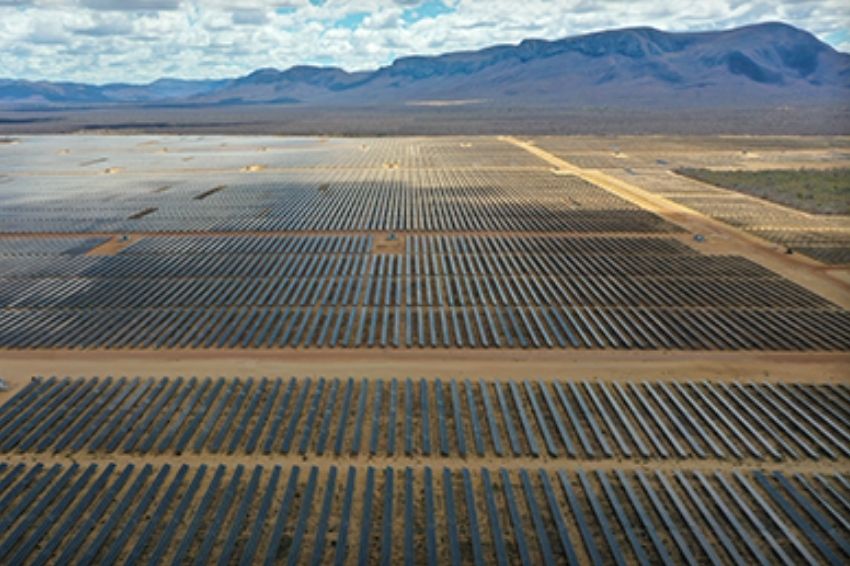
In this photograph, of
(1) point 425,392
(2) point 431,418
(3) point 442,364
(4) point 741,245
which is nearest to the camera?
(2) point 431,418

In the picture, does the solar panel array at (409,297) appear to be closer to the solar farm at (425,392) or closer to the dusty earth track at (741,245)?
the solar farm at (425,392)

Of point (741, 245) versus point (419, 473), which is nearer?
point (419, 473)

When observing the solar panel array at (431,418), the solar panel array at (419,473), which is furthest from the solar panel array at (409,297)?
the solar panel array at (419,473)

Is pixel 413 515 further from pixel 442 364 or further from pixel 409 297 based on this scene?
pixel 409 297

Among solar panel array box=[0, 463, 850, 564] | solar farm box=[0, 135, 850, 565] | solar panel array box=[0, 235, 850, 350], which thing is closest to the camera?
solar panel array box=[0, 463, 850, 564]

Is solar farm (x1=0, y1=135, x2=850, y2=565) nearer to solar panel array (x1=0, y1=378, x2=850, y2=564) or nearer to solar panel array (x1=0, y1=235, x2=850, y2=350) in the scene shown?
solar panel array (x1=0, y1=378, x2=850, y2=564)

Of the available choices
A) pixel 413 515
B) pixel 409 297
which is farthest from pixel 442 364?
pixel 413 515

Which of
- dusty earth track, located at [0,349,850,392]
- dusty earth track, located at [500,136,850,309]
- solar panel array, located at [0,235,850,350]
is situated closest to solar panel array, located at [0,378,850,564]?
dusty earth track, located at [0,349,850,392]

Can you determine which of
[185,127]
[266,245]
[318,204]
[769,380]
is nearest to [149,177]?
[318,204]
